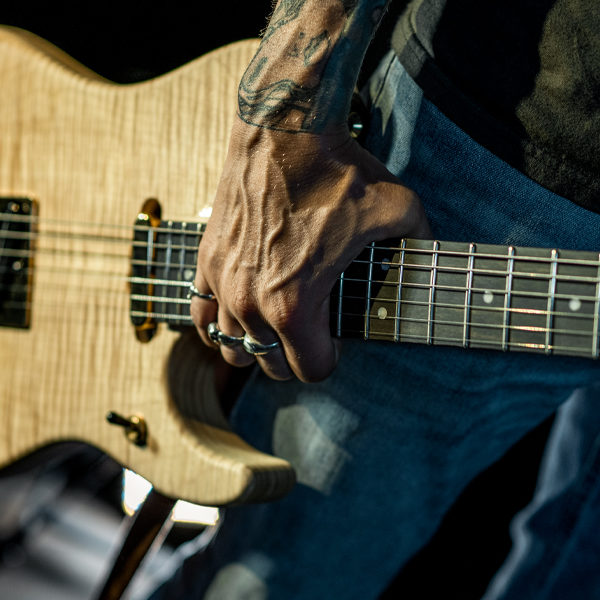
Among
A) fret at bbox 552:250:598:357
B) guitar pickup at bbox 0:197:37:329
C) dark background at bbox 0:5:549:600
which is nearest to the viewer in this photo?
fret at bbox 552:250:598:357

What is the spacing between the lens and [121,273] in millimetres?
825

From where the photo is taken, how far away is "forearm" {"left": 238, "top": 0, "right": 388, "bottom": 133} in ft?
1.80

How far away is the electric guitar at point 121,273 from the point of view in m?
0.76

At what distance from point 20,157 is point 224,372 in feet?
1.53

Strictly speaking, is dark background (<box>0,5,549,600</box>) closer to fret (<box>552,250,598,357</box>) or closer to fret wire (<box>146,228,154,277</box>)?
fret wire (<box>146,228,154,277</box>)

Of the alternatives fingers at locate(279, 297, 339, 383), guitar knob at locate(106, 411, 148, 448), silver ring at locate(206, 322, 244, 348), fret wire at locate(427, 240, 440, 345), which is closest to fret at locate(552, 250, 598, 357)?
fret wire at locate(427, 240, 440, 345)

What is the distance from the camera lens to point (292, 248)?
22.6 inches

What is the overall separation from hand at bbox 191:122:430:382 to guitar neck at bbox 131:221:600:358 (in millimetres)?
38

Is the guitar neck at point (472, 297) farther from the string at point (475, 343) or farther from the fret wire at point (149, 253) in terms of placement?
the fret wire at point (149, 253)

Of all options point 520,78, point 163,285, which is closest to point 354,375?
point 163,285

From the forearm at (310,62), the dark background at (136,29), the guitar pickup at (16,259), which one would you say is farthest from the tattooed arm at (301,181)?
the dark background at (136,29)

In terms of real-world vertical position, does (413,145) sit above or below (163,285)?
above

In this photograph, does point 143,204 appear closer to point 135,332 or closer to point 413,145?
point 135,332

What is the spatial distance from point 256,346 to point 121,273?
29cm
